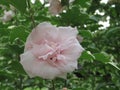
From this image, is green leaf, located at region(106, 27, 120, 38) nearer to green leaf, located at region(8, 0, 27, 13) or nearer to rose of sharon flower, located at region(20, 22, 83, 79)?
green leaf, located at region(8, 0, 27, 13)

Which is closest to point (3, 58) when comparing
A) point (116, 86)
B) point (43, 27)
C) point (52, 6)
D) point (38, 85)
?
point (38, 85)

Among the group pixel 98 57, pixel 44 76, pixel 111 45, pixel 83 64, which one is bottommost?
pixel 44 76

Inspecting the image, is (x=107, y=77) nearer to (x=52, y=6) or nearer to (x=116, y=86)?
(x=116, y=86)

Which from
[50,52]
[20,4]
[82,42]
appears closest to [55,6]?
[20,4]

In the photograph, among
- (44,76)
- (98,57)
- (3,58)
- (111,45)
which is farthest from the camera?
(111,45)

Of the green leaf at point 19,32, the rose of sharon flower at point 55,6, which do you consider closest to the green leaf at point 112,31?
the rose of sharon flower at point 55,6

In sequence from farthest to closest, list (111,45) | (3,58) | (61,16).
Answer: (111,45), (3,58), (61,16)

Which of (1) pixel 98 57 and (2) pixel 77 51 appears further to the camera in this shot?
(1) pixel 98 57
